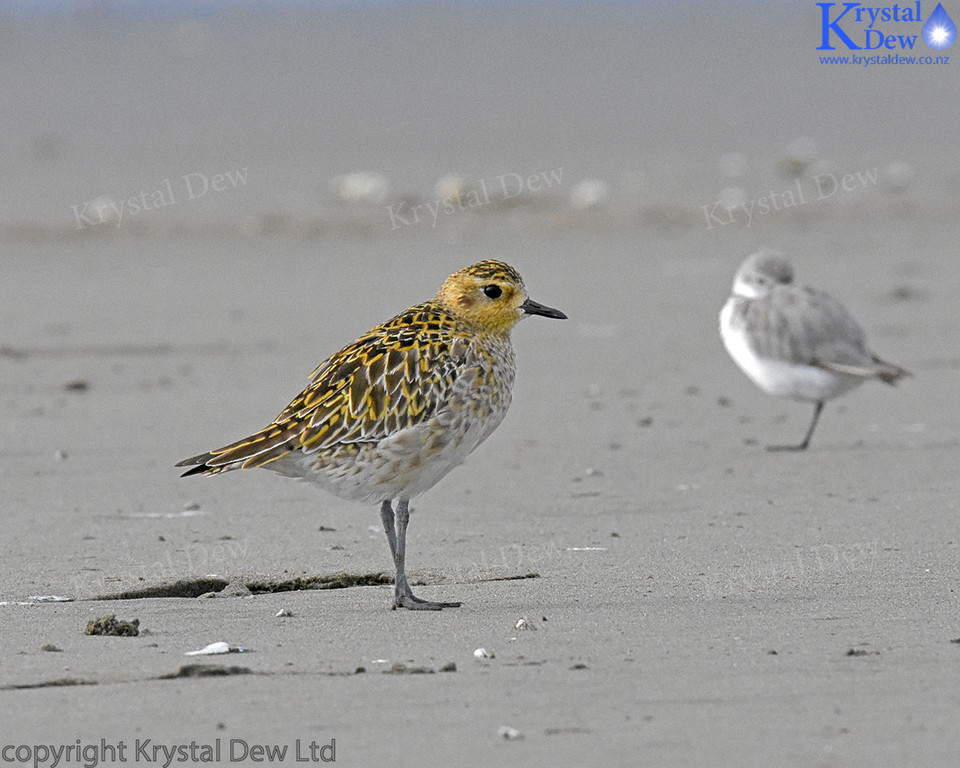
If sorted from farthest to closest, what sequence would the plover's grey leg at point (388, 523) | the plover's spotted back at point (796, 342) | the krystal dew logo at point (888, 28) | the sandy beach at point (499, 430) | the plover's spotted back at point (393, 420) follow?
the krystal dew logo at point (888, 28), the plover's spotted back at point (796, 342), the plover's grey leg at point (388, 523), the plover's spotted back at point (393, 420), the sandy beach at point (499, 430)

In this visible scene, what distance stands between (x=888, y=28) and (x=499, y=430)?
52.4 ft

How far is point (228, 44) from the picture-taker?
28859 mm

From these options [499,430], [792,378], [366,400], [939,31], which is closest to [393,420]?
[366,400]

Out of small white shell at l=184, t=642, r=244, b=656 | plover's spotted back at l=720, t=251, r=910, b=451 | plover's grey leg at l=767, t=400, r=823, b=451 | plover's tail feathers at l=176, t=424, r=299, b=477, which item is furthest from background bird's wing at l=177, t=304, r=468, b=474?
plover's spotted back at l=720, t=251, r=910, b=451

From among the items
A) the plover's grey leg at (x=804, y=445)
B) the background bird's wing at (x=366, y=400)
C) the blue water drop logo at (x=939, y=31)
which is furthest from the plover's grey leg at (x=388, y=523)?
the blue water drop logo at (x=939, y=31)

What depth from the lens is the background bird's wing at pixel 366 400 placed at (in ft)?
19.5

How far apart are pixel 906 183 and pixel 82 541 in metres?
14.4

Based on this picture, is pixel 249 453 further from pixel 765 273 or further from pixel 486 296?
pixel 765 273

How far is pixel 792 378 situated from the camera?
382 inches

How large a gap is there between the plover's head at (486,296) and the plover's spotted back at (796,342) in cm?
322

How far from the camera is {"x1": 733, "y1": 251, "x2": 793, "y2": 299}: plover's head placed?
10461 millimetres

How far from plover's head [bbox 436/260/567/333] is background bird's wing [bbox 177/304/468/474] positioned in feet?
0.73

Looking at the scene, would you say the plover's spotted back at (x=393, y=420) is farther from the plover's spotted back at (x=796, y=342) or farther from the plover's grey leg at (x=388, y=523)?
the plover's spotted back at (x=796, y=342)

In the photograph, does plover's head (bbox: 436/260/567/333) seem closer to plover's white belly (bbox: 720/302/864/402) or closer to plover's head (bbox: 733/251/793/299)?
plover's white belly (bbox: 720/302/864/402)
